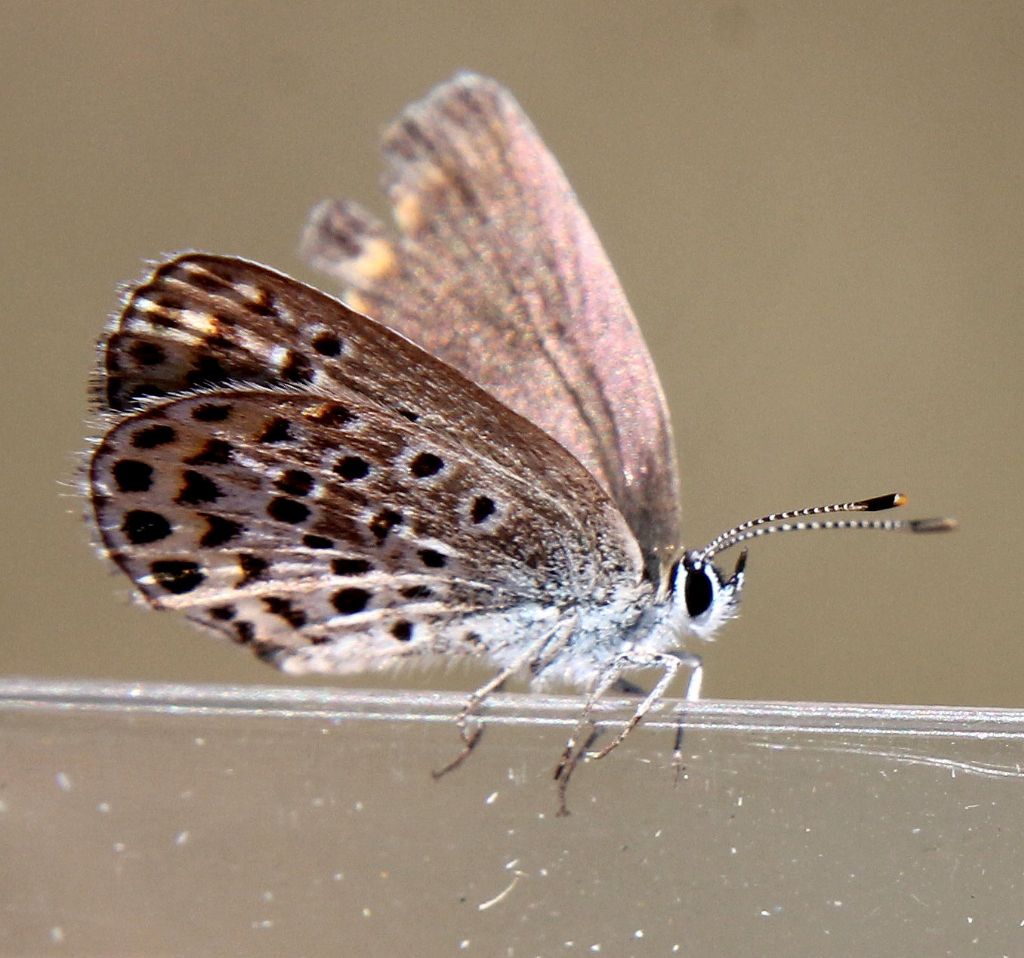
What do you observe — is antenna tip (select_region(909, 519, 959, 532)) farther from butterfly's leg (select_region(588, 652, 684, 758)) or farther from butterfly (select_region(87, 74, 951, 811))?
butterfly's leg (select_region(588, 652, 684, 758))

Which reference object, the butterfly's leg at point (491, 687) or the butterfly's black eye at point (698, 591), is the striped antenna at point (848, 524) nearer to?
the butterfly's black eye at point (698, 591)

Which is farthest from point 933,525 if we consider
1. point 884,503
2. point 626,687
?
point 626,687

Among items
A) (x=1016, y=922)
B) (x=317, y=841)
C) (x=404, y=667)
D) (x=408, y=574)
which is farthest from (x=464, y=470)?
(x=1016, y=922)

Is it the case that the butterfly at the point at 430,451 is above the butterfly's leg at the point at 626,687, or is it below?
above

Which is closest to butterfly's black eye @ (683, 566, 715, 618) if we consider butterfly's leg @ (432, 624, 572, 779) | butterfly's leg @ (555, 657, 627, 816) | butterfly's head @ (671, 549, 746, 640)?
butterfly's head @ (671, 549, 746, 640)

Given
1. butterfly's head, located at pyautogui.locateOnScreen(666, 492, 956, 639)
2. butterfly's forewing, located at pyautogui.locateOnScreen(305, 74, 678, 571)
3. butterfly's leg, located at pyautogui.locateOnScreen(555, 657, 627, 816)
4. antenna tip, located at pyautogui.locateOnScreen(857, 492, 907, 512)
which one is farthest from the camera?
butterfly's forewing, located at pyautogui.locateOnScreen(305, 74, 678, 571)

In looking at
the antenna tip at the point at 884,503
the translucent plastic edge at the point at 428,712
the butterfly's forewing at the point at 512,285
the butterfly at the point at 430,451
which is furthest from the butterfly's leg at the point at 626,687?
the translucent plastic edge at the point at 428,712
